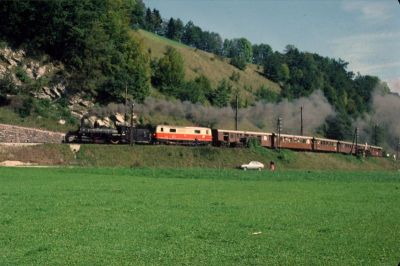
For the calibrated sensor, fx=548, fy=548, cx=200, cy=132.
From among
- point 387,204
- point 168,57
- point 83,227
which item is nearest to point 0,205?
point 83,227

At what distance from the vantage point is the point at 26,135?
196ft

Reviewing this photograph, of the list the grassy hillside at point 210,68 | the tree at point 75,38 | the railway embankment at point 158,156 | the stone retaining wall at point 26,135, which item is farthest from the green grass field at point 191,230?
the grassy hillside at point 210,68

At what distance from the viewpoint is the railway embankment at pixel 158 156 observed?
54531mm

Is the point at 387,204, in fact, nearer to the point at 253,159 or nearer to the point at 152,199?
the point at 152,199

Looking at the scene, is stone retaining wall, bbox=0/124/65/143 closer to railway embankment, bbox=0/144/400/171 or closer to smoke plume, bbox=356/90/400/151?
railway embankment, bbox=0/144/400/171

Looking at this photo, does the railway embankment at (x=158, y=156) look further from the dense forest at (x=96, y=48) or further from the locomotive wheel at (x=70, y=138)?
the dense forest at (x=96, y=48)

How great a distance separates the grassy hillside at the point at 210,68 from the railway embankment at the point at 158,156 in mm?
54248

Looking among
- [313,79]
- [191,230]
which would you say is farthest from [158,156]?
[313,79]

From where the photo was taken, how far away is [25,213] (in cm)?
1733

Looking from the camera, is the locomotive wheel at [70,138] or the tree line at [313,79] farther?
the tree line at [313,79]

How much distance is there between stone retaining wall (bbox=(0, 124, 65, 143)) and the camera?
5844 centimetres

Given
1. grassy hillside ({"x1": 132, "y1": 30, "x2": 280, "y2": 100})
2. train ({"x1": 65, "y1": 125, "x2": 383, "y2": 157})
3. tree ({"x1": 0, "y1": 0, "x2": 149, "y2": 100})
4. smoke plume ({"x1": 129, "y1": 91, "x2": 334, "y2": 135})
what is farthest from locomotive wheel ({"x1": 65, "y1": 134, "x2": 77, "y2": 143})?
grassy hillside ({"x1": 132, "y1": 30, "x2": 280, "y2": 100})

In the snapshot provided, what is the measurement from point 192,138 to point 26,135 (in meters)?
20.7

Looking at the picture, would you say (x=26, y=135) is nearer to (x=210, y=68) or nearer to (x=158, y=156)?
(x=158, y=156)
